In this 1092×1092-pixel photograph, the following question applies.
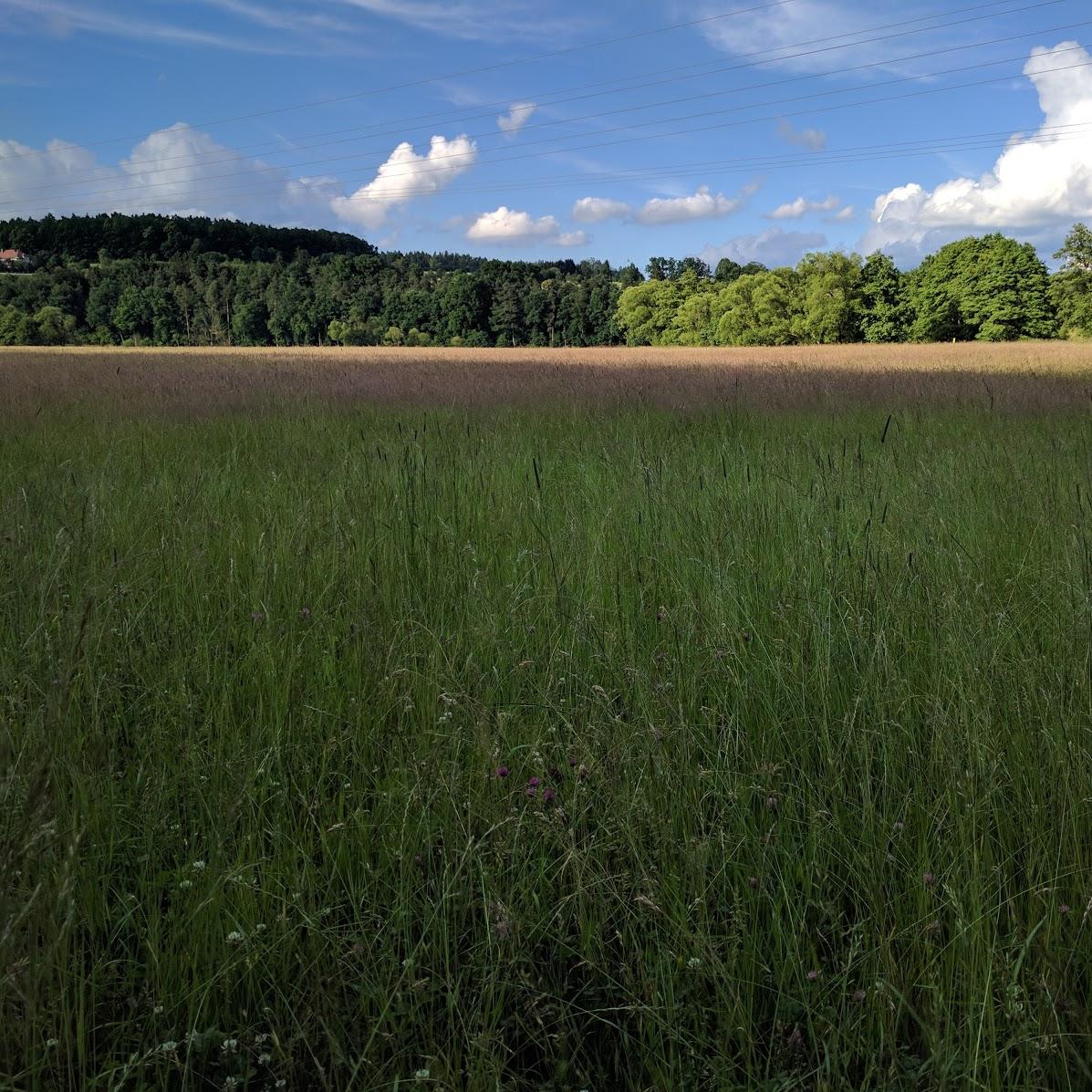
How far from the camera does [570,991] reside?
142 centimetres

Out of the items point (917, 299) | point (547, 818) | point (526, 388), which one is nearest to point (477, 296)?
point (917, 299)

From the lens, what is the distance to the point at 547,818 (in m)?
1.55

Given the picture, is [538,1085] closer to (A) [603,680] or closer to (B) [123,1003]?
(B) [123,1003]

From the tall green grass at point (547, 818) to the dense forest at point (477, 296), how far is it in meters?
66.7

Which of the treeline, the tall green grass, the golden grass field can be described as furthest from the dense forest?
the tall green grass

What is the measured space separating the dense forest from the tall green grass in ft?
219

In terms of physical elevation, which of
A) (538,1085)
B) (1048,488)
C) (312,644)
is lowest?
(538,1085)

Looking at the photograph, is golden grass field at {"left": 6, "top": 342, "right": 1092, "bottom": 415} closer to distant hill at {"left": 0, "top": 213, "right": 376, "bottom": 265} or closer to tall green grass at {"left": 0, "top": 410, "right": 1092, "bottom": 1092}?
tall green grass at {"left": 0, "top": 410, "right": 1092, "bottom": 1092}

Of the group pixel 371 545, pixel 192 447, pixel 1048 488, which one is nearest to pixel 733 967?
Answer: pixel 371 545

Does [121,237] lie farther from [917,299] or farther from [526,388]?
[526,388]

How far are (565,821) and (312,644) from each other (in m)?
1.12

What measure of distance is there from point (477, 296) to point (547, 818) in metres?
96.1

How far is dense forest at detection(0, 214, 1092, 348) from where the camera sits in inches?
2424

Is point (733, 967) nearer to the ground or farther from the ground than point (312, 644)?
nearer to the ground
